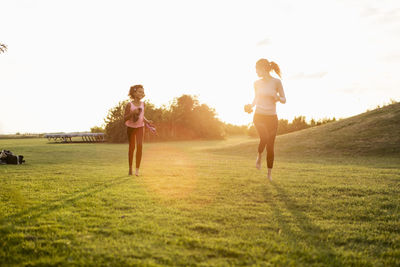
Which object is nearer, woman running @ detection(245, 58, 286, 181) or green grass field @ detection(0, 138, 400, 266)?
green grass field @ detection(0, 138, 400, 266)

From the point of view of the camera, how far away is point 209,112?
52625mm

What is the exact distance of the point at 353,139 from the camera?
20250 mm

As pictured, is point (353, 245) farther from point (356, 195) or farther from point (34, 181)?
point (34, 181)

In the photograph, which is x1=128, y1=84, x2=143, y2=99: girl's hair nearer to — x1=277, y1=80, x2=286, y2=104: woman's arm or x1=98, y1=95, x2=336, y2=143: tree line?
x1=277, y1=80, x2=286, y2=104: woman's arm

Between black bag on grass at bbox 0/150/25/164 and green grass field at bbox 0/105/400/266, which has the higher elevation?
black bag on grass at bbox 0/150/25/164

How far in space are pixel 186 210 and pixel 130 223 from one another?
39.3 inches

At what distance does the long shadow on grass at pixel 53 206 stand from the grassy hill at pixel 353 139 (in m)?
15.5

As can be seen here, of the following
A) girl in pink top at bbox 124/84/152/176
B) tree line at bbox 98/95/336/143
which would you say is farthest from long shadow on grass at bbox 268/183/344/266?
tree line at bbox 98/95/336/143

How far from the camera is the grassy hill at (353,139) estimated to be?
18.3m

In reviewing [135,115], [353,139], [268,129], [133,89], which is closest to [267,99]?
[268,129]

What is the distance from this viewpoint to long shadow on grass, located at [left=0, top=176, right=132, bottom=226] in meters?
4.15

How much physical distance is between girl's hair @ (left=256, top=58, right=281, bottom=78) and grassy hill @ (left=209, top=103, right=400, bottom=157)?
13058 millimetres

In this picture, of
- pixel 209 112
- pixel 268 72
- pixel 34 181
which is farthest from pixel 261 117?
pixel 209 112

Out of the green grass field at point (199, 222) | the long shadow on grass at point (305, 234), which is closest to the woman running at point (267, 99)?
the green grass field at point (199, 222)
